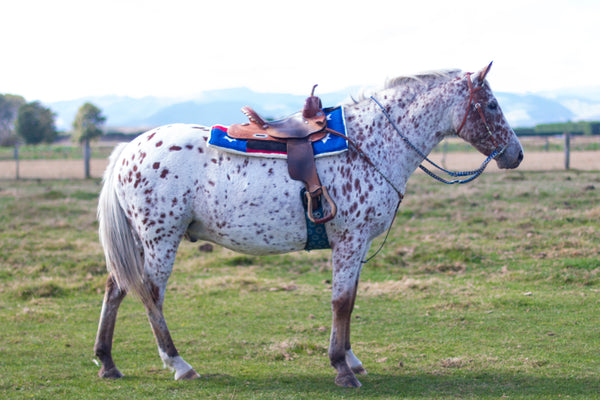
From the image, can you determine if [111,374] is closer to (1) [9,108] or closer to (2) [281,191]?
(2) [281,191]

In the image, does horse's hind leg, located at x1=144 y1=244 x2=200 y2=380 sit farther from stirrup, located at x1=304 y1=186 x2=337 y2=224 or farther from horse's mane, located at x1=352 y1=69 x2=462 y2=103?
horse's mane, located at x1=352 y1=69 x2=462 y2=103

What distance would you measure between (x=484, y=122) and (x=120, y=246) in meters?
3.20

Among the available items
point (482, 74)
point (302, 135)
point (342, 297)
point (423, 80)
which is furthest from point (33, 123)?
point (482, 74)

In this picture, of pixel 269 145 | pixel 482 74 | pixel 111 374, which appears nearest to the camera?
pixel 482 74

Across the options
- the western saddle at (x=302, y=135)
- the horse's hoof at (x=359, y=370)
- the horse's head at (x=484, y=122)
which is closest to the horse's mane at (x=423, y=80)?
the horse's head at (x=484, y=122)

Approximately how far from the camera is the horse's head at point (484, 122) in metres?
4.85

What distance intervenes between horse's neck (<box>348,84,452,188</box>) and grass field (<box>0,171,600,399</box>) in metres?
1.78

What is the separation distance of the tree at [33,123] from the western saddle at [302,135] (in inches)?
2204

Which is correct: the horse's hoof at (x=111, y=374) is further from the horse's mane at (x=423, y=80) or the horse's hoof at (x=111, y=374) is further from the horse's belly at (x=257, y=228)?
the horse's mane at (x=423, y=80)

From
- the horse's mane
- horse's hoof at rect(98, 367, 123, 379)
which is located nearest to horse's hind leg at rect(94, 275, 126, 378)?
horse's hoof at rect(98, 367, 123, 379)

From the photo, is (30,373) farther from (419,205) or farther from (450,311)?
(419,205)

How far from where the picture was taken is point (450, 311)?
681 centimetres

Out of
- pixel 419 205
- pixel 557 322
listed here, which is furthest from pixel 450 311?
pixel 419 205

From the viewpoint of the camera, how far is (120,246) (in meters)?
5.08
